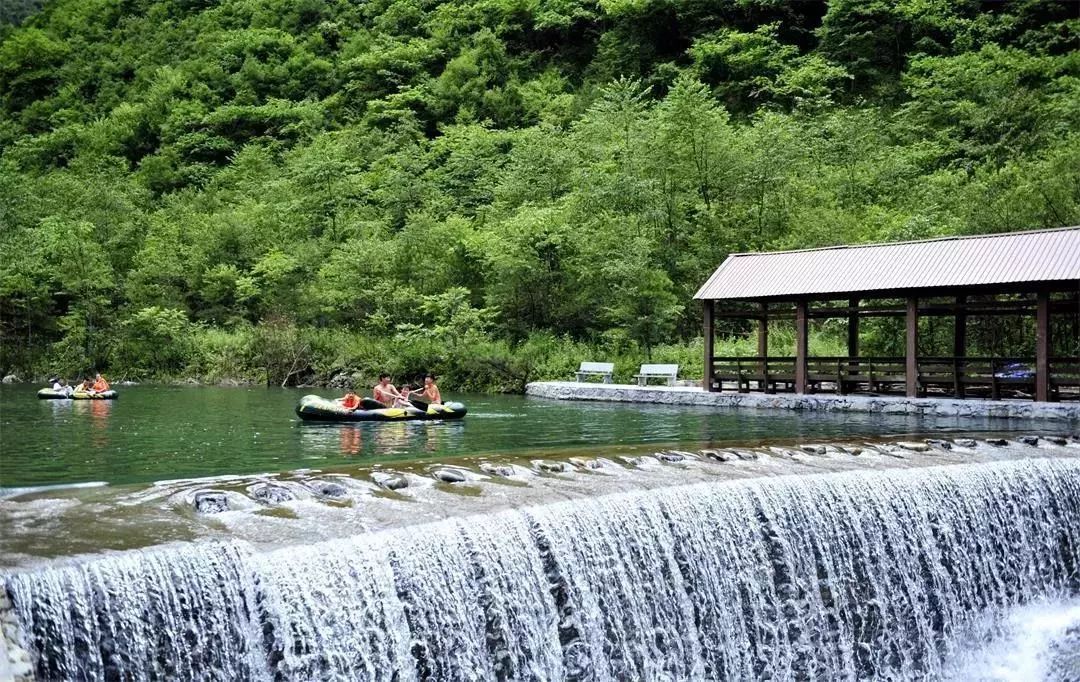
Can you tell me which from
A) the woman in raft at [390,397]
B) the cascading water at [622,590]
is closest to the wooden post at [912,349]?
the cascading water at [622,590]

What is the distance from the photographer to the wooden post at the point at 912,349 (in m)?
24.2

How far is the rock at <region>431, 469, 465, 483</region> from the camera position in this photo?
11100 millimetres

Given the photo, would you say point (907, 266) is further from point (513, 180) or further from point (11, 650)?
point (513, 180)

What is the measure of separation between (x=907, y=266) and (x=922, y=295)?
0.83m

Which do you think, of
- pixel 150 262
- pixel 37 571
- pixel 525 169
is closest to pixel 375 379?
pixel 525 169

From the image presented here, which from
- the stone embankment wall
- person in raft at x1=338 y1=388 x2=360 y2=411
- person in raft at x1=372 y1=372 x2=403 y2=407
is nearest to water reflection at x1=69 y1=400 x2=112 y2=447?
person in raft at x1=338 y1=388 x2=360 y2=411

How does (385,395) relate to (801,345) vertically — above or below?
below

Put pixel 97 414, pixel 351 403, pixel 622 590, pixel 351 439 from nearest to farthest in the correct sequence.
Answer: pixel 622 590 < pixel 351 439 < pixel 351 403 < pixel 97 414

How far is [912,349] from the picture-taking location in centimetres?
2434

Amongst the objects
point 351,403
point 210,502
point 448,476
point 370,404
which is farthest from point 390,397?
point 210,502

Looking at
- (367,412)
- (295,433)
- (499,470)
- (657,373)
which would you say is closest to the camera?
(499,470)

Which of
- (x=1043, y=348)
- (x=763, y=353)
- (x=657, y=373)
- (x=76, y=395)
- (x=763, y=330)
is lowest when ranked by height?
(x=76, y=395)

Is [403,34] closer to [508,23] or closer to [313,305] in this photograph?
[508,23]

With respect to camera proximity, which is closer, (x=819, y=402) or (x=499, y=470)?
(x=499, y=470)
